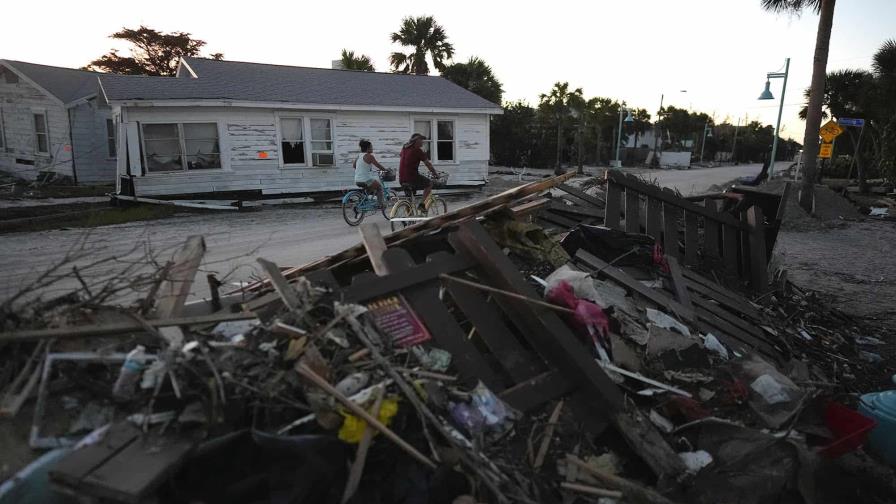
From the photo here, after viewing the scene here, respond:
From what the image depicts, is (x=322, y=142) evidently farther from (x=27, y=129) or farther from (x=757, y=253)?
(x=757, y=253)

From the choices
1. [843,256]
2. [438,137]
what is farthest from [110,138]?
[843,256]

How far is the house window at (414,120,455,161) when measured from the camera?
1817 centimetres

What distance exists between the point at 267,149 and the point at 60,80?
479 inches

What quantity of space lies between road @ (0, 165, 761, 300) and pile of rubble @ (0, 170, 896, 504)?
298 centimetres

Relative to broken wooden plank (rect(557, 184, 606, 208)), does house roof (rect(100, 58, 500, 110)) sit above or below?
above

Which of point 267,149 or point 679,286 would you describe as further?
point 267,149

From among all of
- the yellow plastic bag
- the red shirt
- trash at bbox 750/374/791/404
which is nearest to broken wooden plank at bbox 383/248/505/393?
the yellow plastic bag

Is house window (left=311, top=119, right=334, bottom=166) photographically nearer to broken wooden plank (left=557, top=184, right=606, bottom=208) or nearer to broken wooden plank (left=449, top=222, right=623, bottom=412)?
broken wooden plank (left=557, top=184, right=606, bottom=208)

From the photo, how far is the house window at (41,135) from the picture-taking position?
19.2 metres

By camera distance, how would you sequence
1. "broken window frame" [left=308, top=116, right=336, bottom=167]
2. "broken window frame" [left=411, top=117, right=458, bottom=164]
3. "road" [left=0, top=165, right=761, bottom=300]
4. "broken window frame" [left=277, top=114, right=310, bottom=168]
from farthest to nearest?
"broken window frame" [left=411, top=117, right=458, bottom=164], "broken window frame" [left=308, top=116, right=336, bottom=167], "broken window frame" [left=277, top=114, right=310, bottom=168], "road" [left=0, top=165, right=761, bottom=300]

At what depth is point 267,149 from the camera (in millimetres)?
15469

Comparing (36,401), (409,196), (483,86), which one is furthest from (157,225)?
(483,86)

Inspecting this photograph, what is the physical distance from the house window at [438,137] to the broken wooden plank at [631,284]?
1403 cm

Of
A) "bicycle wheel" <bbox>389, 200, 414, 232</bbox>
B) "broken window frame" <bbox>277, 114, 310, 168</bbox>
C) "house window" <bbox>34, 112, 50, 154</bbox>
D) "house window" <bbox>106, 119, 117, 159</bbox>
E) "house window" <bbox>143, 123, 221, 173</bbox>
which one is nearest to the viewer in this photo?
"bicycle wheel" <bbox>389, 200, 414, 232</bbox>
